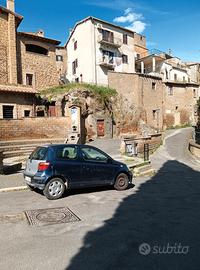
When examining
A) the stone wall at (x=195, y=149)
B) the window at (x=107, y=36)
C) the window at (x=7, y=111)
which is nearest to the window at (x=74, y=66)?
the window at (x=107, y=36)

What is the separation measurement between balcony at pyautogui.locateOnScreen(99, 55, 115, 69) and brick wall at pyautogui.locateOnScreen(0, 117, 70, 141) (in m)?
15.3

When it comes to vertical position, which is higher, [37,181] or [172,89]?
[172,89]

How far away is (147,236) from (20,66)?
31.0 metres

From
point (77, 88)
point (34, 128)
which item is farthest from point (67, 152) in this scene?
point (77, 88)

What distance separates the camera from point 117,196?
995 cm

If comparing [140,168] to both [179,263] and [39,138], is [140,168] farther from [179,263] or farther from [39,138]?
[39,138]

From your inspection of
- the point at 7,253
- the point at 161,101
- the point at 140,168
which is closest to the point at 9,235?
the point at 7,253

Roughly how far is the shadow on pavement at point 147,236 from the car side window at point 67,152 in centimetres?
224

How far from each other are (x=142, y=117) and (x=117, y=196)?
96.9 ft

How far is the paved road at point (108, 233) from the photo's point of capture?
16.1 ft

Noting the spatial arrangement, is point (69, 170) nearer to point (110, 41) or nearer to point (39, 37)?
point (39, 37)

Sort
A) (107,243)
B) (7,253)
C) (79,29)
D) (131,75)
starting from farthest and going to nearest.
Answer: (79,29)
(131,75)
(107,243)
(7,253)

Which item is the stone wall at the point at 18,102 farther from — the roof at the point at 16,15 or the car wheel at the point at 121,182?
the car wheel at the point at 121,182

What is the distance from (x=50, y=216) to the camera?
24.8 feet
